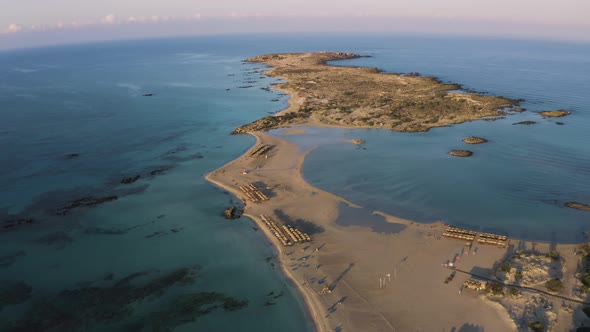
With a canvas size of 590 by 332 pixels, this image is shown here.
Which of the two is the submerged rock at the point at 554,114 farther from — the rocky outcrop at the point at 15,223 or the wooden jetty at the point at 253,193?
the rocky outcrop at the point at 15,223

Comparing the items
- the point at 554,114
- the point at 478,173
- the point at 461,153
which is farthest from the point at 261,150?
the point at 554,114

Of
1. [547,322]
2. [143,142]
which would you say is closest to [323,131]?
[143,142]

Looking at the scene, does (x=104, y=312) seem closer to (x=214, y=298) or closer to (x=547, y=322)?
(x=214, y=298)

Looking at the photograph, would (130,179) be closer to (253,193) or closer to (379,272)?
(253,193)

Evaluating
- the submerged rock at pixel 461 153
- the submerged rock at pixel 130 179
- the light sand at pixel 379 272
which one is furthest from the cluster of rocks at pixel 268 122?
the submerged rock at pixel 461 153

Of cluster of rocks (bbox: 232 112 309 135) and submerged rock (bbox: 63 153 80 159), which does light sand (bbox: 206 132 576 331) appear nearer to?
cluster of rocks (bbox: 232 112 309 135)
